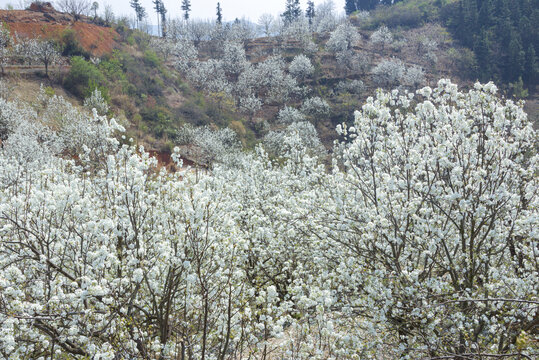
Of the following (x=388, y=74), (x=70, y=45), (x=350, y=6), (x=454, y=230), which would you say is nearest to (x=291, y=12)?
(x=350, y=6)

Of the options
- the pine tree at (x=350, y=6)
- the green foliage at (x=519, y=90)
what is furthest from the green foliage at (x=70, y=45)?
the pine tree at (x=350, y=6)

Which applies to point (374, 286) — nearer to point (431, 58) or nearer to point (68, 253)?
point (68, 253)

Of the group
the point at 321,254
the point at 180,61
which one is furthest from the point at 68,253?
the point at 180,61

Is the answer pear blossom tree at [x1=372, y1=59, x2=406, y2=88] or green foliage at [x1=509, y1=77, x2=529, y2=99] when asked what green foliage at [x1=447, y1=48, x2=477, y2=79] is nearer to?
green foliage at [x1=509, y1=77, x2=529, y2=99]

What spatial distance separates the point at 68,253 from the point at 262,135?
152 feet

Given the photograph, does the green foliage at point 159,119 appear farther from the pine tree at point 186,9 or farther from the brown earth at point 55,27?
the pine tree at point 186,9

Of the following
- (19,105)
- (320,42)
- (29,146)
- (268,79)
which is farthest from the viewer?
(320,42)

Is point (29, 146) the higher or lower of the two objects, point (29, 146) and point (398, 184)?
the higher

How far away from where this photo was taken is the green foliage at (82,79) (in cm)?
4053

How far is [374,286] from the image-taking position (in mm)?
5320

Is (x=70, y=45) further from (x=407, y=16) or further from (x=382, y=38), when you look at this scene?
(x=407, y=16)

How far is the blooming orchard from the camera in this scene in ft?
14.2

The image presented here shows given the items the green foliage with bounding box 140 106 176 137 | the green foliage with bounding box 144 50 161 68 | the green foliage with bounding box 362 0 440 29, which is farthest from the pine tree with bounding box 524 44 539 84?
the green foliage with bounding box 144 50 161 68

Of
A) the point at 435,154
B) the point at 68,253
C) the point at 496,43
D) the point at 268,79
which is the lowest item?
the point at 68,253
